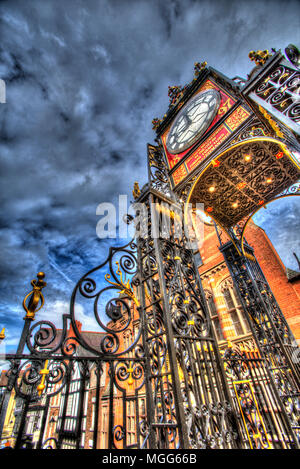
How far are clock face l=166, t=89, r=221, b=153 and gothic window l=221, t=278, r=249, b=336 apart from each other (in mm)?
7960

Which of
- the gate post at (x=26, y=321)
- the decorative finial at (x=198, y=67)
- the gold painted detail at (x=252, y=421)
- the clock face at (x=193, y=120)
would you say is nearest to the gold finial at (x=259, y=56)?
the clock face at (x=193, y=120)

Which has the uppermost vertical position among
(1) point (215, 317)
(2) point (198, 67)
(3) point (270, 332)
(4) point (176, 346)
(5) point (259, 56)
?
(2) point (198, 67)

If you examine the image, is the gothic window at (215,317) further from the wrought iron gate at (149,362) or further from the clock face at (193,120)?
the clock face at (193,120)

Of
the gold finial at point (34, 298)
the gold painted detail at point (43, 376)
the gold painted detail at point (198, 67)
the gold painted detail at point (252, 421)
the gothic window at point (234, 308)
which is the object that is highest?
the gold painted detail at point (198, 67)

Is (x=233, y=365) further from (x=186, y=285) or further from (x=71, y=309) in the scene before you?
(x=71, y=309)

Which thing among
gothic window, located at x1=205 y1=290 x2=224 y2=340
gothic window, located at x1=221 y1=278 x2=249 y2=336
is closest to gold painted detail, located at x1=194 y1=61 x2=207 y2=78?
gothic window, located at x1=221 y1=278 x2=249 y2=336

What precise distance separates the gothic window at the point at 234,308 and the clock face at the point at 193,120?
7.96 meters

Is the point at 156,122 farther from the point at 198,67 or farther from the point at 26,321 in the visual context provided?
the point at 26,321

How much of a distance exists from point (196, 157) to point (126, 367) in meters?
4.71

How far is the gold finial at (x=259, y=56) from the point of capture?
331 centimetres

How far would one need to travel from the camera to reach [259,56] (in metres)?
3.32

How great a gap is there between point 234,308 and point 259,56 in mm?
9820

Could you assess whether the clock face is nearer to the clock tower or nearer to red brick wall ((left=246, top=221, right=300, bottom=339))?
the clock tower

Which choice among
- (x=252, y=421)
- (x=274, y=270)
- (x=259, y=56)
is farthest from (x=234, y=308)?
(x=259, y=56)
